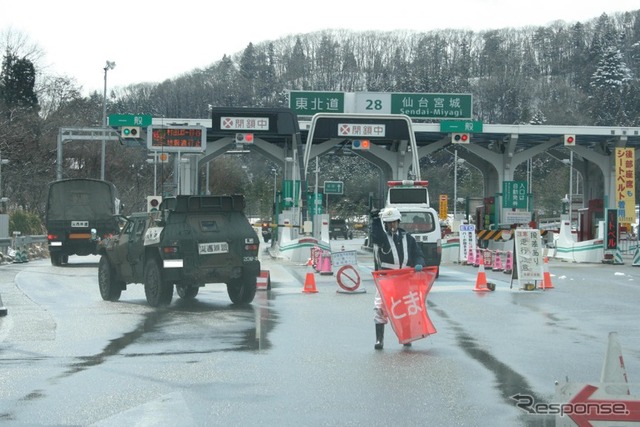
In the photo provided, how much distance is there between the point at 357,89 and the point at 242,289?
119 meters

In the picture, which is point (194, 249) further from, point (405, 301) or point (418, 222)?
point (418, 222)

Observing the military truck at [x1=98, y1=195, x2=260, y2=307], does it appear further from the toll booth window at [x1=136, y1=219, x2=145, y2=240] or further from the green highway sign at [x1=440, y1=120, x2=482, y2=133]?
the green highway sign at [x1=440, y1=120, x2=482, y2=133]

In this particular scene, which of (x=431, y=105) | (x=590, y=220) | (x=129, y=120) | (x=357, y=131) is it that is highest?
(x=431, y=105)

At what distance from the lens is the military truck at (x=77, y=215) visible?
32.5 metres

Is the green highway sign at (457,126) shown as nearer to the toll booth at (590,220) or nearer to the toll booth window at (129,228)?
the toll booth at (590,220)

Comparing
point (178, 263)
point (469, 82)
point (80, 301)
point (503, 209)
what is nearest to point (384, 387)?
point (178, 263)

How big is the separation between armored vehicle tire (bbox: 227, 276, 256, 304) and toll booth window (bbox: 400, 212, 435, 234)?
9.50 meters

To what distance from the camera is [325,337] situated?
12.8 meters

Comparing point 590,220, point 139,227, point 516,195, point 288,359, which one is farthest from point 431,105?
point 288,359

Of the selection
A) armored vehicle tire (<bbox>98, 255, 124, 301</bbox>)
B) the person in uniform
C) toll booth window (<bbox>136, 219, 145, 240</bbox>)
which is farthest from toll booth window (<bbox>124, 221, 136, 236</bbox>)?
the person in uniform

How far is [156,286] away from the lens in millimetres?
17234

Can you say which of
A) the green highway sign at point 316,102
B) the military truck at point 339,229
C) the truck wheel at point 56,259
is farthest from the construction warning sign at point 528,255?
the military truck at point 339,229

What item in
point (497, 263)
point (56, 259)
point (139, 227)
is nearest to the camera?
point (139, 227)

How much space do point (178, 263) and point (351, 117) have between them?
28.1 metres
